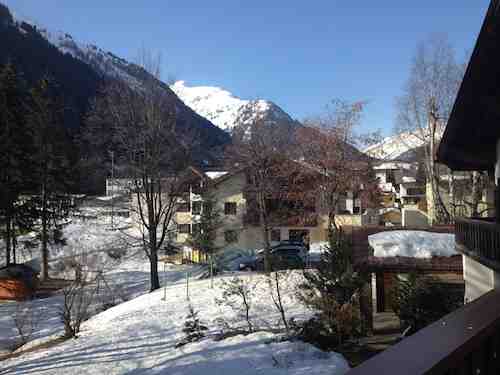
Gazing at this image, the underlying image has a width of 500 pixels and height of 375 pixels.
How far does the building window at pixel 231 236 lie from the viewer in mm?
31031

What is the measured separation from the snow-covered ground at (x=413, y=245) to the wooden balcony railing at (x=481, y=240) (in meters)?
4.06

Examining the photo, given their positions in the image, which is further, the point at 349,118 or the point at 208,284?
the point at 349,118

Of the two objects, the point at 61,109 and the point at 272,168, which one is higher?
the point at 61,109

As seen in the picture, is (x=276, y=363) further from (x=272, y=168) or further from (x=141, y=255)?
(x=141, y=255)

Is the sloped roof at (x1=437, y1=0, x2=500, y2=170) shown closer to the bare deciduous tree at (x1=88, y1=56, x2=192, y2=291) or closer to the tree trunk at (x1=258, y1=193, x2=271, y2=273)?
the tree trunk at (x1=258, y1=193, x2=271, y2=273)

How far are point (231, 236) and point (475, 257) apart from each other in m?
25.9

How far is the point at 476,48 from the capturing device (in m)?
3.74

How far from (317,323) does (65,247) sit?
92.1ft

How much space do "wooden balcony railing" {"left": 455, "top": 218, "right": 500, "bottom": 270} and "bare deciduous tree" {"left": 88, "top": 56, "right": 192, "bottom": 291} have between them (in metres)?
15.1

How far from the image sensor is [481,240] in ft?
18.9

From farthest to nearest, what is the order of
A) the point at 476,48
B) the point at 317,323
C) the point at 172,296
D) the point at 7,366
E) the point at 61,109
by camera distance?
the point at 61,109, the point at 172,296, the point at 7,366, the point at 317,323, the point at 476,48

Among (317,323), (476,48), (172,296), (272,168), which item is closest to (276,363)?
(317,323)

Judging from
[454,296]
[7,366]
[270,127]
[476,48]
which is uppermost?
[270,127]

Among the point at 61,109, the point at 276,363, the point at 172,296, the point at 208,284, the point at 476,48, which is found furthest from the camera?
the point at 61,109
